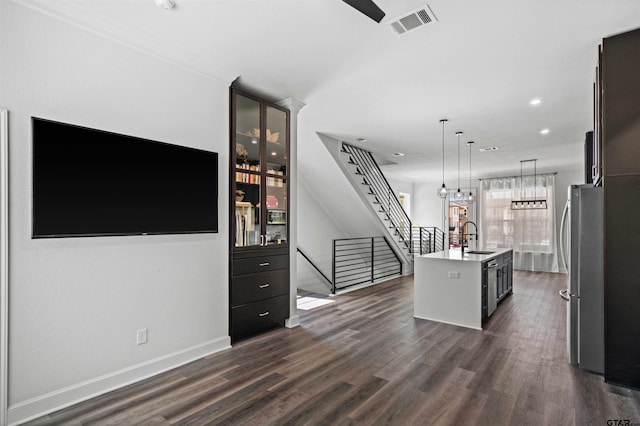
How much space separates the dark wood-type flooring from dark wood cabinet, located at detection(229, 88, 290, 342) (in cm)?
33

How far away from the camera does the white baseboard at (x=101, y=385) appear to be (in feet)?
7.38

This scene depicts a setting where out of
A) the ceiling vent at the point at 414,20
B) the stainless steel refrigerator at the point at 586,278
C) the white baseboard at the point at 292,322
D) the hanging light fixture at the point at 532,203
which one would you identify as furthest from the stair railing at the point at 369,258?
the ceiling vent at the point at 414,20

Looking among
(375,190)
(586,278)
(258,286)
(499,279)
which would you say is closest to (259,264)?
(258,286)

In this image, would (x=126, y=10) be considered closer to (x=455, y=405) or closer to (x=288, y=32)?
(x=288, y=32)

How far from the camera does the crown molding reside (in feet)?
7.81

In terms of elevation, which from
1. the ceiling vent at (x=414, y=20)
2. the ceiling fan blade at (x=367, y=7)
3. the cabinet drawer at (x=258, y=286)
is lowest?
the cabinet drawer at (x=258, y=286)

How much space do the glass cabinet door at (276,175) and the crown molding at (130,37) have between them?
2.62ft

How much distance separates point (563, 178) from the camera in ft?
29.7

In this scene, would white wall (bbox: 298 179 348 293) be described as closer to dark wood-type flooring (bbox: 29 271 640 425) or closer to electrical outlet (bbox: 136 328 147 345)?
dark wood-type flooring (bbox: 29 271 640 425)

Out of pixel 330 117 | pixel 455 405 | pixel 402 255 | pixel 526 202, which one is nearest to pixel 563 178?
pixel 526 202

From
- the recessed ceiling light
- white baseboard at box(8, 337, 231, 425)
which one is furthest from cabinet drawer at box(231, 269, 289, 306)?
the recessed ceiling light

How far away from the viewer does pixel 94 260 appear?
8.46 feet

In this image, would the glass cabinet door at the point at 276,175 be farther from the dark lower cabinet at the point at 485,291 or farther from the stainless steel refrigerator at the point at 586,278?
the stainless steel refrigerator at the point at 586,278

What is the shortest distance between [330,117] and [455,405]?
4.01 m
